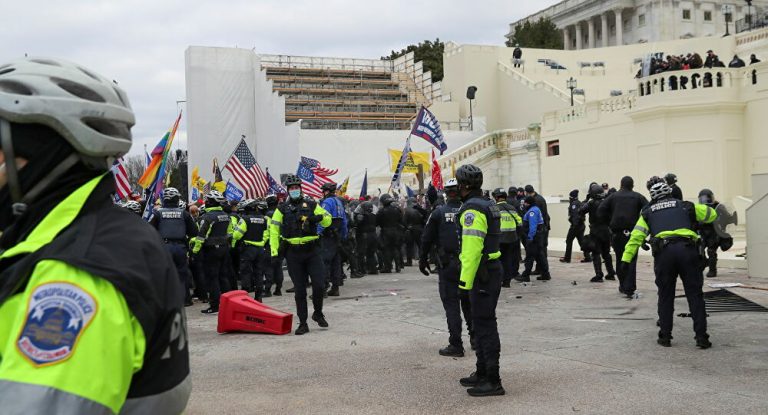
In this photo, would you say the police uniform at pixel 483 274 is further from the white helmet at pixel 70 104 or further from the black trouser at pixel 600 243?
the black trouser at pixel 600 243

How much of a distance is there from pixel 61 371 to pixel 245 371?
6.06 m

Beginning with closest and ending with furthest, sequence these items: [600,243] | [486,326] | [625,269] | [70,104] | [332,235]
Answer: [70,104] < [486,326] < [625,269] < [332,235] < [600,243]

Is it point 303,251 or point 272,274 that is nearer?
point 303,251

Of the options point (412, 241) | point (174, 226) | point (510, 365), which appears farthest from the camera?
point (412, 241)

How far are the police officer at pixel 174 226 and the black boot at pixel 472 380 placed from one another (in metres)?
6.07

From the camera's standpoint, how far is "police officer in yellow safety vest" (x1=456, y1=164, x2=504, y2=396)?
6.24 meters

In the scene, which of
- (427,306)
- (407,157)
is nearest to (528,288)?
(427,306)

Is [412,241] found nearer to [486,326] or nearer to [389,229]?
[389,229]

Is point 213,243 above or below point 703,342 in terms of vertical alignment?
above

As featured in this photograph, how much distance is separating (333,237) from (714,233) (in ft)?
20.0

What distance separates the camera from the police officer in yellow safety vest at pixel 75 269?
1.53 meters

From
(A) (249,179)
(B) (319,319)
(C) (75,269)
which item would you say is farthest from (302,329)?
(A) (249,179)

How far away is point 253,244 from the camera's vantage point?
1327 centimetres

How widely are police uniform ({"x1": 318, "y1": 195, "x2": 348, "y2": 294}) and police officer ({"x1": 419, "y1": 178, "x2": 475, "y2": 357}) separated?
3606 millimetres
